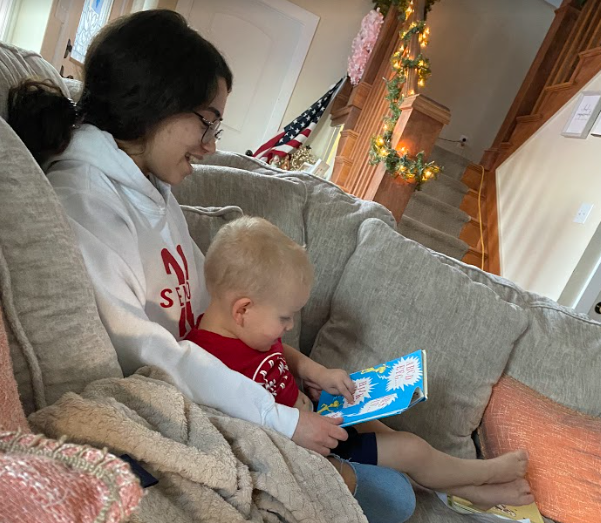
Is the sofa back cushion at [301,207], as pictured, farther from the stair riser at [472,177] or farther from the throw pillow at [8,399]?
the stair riser at [472,177]

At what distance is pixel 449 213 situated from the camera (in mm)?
4672

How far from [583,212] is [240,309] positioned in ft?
10.1

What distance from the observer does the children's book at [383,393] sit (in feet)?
3.59

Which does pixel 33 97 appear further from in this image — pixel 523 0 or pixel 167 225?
pixel 523 0

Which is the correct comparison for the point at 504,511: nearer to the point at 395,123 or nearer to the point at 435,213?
the point at 395,123

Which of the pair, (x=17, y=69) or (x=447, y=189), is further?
(x=447, y=189)

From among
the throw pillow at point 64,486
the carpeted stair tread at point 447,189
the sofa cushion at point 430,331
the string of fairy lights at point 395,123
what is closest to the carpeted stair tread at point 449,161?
the carpeted stair tread at point 447,189

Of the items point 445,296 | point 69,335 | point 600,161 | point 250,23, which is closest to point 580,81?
point 600,161

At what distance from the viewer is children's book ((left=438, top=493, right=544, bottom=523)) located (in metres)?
1.36

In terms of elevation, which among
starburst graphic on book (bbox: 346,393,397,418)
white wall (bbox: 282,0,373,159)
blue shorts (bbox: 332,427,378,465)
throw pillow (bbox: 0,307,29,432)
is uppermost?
white wall (bbox: 282,0,373,159)

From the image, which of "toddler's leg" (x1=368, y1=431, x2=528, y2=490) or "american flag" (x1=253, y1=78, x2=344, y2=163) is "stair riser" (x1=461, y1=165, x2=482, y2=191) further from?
"toddler's leg" (x1=368, y1=431, x2=528, y2=490)

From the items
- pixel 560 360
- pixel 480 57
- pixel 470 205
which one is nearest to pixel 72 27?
pixel 560 360

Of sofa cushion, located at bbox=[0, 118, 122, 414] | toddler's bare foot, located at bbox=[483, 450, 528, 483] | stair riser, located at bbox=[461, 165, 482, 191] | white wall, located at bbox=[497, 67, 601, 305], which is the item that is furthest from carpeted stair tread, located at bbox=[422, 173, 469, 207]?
sofa cushion, located at bbox=[0, 118, 122, 414]

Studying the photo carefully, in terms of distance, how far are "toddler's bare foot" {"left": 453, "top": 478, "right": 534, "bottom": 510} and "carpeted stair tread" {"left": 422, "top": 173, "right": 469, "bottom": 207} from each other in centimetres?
371
